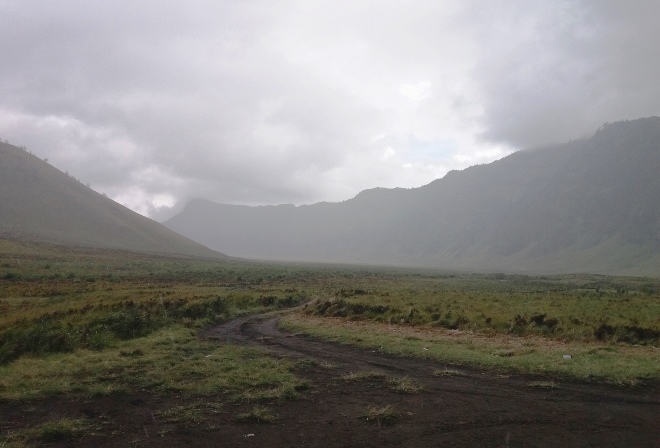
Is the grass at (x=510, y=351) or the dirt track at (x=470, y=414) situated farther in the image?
the grass at (x=510, y=351)

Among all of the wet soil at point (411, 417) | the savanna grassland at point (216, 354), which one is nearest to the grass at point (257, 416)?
the savanna grassland at point (216, 354)

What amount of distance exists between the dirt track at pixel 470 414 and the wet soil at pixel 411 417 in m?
0.02

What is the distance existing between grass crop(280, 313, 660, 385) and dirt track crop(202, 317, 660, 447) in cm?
96

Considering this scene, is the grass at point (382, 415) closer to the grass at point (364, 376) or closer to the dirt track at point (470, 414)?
the dirt track at point (470, 414)

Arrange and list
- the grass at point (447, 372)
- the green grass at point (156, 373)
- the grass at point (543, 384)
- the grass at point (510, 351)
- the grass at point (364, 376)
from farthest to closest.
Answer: the grass at point (447, 372), the grass at point (510, 351), the grass at point (364, 376), the grass at point (543, 384), the green grass at point (156, 373)

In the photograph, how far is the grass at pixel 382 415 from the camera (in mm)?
A: 9305

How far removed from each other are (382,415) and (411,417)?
61 centimetres

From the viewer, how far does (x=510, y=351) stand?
1558 cm

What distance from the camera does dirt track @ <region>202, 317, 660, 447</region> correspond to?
27.4ft

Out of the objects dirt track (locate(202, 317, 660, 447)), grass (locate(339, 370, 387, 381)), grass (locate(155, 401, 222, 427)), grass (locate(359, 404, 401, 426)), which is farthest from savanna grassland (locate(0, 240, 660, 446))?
grass (locate(359, 404, 401, 426))

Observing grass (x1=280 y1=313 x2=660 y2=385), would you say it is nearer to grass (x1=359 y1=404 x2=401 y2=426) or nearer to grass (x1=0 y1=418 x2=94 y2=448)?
grass (x1=359 y1=404 x2=401 y2=426)

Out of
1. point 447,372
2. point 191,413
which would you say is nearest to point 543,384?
point 447,372

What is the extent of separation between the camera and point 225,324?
80.5 ft

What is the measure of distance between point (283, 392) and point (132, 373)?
512cm
